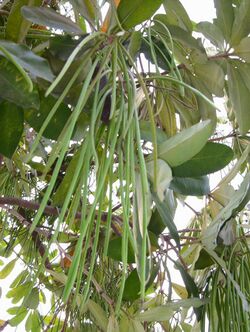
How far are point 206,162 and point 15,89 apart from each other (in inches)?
8.8

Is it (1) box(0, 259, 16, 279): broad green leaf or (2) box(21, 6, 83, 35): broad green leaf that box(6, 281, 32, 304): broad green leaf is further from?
(2) box(21, 6, 83, 35): broad green leaf

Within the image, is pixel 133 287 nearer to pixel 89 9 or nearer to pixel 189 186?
pixel 189 186

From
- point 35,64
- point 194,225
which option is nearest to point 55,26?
point 35,64

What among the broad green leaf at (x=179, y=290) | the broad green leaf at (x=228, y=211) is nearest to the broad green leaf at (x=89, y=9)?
the broad green leaf at (x=228, y=211)

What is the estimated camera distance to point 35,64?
0.37m

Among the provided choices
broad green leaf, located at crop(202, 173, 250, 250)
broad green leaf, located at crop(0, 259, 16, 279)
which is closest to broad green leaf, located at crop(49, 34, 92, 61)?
broad green leaf, located at crop(202, 173, 250, 250)

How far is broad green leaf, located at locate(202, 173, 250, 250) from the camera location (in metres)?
0.53

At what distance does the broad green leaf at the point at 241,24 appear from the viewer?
0.54 metres

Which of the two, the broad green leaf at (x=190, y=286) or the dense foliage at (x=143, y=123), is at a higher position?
the dense foliage at (x=143, y=123)

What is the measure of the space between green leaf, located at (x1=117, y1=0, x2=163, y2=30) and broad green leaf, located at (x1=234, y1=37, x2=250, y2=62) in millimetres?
175

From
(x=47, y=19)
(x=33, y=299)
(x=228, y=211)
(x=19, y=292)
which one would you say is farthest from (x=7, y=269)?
(x=47, y=19)

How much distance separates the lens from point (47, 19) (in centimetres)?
41

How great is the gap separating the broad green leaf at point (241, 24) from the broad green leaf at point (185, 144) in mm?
163

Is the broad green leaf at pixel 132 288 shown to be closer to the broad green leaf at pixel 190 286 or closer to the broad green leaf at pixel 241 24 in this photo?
the broad green leaf at pixel 190 286
